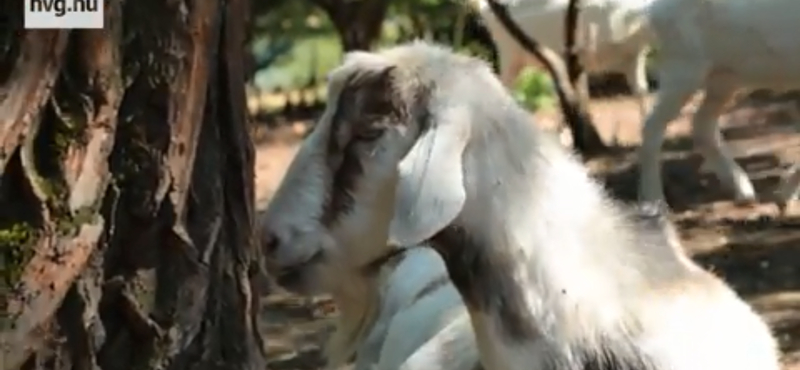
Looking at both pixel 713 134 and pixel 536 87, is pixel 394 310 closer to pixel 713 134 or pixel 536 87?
pixel 713 134

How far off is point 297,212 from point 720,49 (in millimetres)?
6417

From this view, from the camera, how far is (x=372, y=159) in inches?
137

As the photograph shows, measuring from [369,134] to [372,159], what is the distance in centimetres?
5

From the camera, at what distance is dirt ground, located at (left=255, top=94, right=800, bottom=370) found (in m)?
→ 7.47

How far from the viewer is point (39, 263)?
3303 mm

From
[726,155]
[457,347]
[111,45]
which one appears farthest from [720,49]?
[111,45]

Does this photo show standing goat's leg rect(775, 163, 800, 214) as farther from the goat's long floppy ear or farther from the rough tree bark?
the goat's long floppy ear

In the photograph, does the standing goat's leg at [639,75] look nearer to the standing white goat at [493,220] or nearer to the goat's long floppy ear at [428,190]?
the standing white goat at [493,220]

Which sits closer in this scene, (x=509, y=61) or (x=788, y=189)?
(x=788, y=189)

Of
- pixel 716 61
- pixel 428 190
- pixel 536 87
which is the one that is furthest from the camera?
pixel 536 87

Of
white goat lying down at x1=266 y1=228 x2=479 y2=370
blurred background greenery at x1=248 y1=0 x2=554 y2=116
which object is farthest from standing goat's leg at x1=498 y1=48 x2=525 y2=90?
white goat lying down at x1=266 y1=228 x2=479 y2=370

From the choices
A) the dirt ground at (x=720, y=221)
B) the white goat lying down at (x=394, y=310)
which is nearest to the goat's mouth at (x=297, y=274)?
the white goat lying down at (x=394, y=310)

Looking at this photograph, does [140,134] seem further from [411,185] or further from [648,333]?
[648,333]

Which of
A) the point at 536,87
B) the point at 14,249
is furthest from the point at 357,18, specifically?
the point at 14,249
